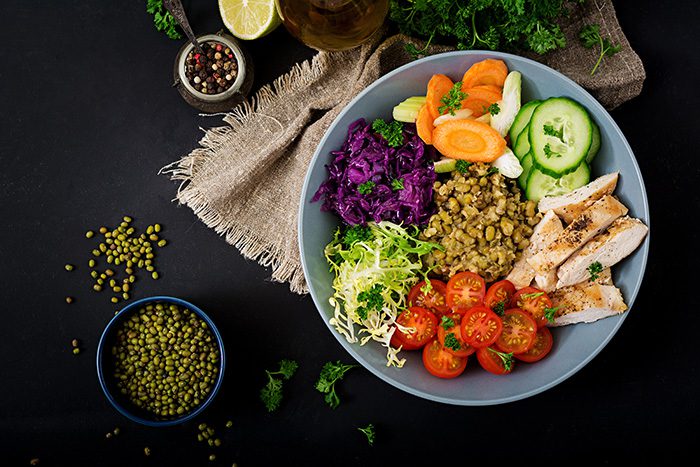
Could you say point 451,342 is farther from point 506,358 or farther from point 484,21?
point 484,21

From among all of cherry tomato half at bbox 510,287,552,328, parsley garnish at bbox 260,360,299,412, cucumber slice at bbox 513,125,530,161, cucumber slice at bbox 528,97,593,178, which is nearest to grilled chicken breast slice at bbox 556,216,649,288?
cherry tomato half at bbox 510,287,552,328

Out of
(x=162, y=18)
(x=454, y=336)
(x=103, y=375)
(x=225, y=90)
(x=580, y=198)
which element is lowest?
(x=454, y=336)

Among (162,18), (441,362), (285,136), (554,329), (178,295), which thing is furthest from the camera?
(178,295)

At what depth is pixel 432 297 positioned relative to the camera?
339 cm

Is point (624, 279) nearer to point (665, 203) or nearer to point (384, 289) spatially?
point (665, 203)

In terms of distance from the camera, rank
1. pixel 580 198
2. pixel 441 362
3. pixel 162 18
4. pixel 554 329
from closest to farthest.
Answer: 1. pixel 580 198
2. pixel 441 362
3. pixel 554 329
4. pixel 162 18

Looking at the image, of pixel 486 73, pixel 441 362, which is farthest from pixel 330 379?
pixel 486 73

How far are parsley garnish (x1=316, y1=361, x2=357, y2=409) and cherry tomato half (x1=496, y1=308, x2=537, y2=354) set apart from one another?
104 centimetres

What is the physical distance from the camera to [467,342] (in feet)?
10.6

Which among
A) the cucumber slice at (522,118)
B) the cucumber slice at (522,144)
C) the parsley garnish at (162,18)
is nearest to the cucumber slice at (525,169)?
the cucumber slice at (522,144)

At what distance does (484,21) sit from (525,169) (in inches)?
33.7

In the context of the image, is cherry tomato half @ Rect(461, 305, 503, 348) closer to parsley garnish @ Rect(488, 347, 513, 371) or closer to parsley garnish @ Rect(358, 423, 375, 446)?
parsley garnish @ Rect(488, 347, 513, 371)

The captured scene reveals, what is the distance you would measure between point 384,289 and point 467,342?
52 centimetres

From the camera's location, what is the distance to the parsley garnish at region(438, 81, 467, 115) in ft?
10.5
